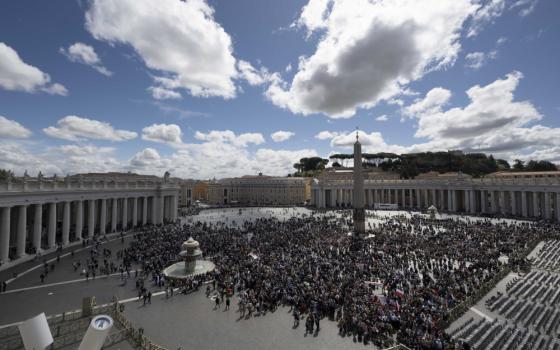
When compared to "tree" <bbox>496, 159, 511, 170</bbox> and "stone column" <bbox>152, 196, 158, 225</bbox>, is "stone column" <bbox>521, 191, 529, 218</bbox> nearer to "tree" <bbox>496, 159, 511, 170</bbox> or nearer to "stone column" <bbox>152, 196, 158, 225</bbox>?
"tree" <bbox>496, 159, 511, 170</bbox>

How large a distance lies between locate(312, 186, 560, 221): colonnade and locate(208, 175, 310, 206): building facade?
13.7m

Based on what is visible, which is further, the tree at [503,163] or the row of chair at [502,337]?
the tree at [503,163]

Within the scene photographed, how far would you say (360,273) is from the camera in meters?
18.9

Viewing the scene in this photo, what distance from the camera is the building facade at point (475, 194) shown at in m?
47.8

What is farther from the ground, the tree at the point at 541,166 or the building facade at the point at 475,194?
the tree at the point at 541,166

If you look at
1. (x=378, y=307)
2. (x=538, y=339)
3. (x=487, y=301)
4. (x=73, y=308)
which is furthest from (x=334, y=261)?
(x=73, y=308)

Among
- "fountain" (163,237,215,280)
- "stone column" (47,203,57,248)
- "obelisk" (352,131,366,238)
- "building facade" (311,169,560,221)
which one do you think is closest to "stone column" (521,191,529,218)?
"building facade" (311,169,560,221)

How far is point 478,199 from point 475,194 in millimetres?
2593

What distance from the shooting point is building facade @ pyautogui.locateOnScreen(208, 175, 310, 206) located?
3809 inches

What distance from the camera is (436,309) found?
44.2ft

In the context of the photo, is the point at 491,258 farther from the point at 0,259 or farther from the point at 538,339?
the point at 0,259

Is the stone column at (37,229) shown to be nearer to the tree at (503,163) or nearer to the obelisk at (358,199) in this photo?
the obelisk at (358,199)

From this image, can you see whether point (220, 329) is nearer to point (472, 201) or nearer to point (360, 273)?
point (360, 273)

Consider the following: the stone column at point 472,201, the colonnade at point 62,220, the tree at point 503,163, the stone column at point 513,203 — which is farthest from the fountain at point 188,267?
the tree at point 503,163
